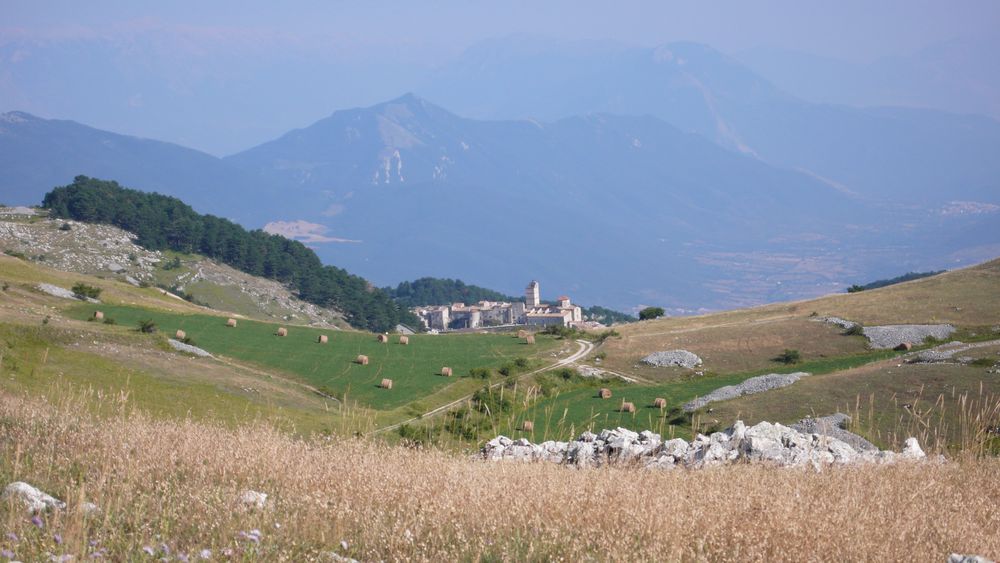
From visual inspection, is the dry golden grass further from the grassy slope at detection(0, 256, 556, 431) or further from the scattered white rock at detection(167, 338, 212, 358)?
the scattered white rock at detection(167, 338, 212, 358)

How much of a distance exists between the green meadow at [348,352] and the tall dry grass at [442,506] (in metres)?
30.8

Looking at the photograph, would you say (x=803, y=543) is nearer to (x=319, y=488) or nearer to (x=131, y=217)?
(x=319, y=488)

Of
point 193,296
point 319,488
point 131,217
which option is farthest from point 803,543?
point 131,217

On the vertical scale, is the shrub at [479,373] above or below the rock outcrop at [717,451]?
below

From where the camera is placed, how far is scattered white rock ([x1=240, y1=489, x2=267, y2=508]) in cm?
898

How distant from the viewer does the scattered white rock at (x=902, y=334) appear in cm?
5203

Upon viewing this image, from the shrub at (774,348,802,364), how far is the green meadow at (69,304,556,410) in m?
13.5

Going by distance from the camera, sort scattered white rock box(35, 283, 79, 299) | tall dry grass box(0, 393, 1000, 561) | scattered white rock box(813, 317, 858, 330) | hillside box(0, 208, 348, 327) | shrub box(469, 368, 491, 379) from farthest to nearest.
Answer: hillside box(0, 208, 348, 327) → scattered white rock box(813, 317, 858, 330) → scattered white rock box(35, 283, 79, 299) → shrub box(469, 368, 491, 379) → tall dry grass box(0, 393, 1000, 561)

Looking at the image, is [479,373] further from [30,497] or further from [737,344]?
[30,497]

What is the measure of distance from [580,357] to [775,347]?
35.7ft

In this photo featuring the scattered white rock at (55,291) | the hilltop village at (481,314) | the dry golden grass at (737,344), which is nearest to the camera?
the dry golden grass at (737,344)

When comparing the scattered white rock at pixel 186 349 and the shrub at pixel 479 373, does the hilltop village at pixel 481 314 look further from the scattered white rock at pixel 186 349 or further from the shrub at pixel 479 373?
the scattered white rock at pixel 186 349

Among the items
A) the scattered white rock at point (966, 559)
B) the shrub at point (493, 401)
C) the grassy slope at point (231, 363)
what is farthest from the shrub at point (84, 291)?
the scattered white rock at point (966, 559)

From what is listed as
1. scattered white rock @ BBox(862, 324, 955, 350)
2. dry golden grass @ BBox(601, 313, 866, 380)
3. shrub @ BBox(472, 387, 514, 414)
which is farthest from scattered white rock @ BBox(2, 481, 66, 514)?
scattered white rock @ BBox(862, 324, 955, 350)
